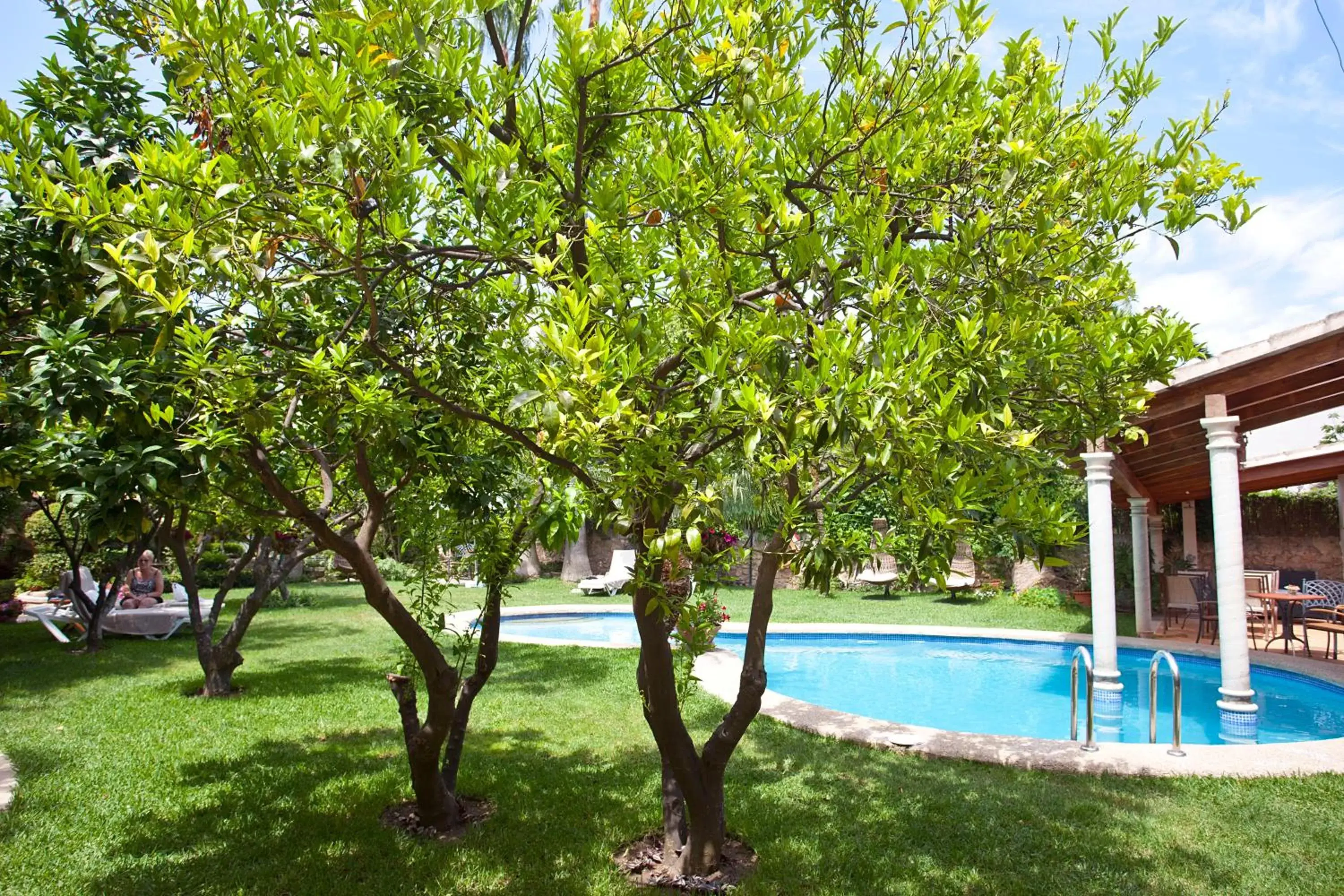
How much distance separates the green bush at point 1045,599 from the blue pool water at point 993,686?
455 cm

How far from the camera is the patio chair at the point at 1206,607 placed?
13.6 m

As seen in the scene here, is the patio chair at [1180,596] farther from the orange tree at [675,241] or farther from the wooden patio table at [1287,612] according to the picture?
the orange tree at [675,241]

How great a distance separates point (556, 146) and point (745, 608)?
1659 cm

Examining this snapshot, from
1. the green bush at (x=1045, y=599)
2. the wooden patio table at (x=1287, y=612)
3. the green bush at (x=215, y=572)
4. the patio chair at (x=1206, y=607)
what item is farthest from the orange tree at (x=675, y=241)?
the green bush at (x=215, y=572)

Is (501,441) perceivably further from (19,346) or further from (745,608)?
(745,608)

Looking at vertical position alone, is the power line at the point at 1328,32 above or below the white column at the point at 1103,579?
above

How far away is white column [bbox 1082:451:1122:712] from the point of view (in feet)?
33.4

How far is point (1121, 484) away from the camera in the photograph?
13.9m

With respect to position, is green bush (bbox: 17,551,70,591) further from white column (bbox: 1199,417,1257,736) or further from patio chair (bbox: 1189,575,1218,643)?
patio chair (bbox: 1189,575,1218,643)

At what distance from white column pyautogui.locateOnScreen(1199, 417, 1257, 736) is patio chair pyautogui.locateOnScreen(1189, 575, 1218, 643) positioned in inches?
195

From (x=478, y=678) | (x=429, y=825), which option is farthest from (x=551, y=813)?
(x=478, y=678)

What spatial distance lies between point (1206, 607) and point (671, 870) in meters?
13.0

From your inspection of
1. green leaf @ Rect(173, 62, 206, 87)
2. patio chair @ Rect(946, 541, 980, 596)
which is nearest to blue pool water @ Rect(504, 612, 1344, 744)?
patio chair @ Rect(946, 541, 980, 596)

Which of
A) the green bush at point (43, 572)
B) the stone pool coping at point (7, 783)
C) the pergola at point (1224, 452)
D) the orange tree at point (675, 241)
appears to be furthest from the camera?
the green bush at point (43, 572)
